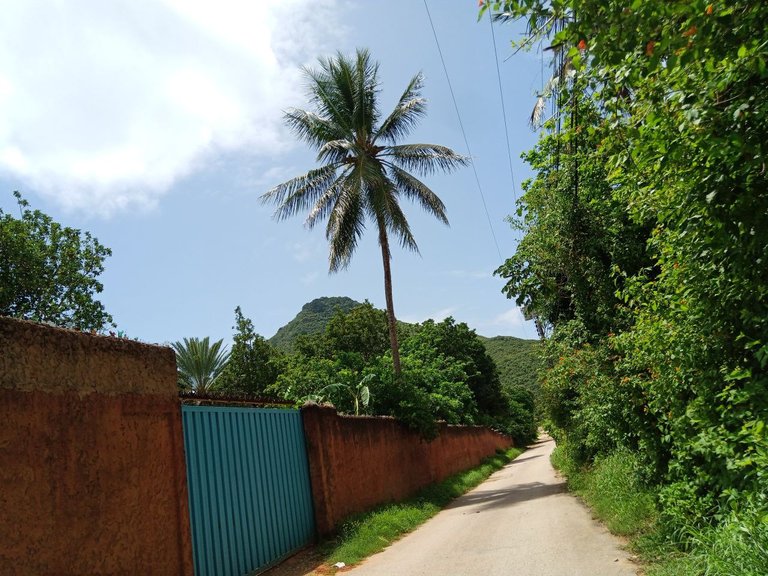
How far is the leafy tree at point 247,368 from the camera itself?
32.6m

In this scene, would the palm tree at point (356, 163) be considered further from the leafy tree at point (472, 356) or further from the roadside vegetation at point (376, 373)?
the leafy tree at point (472, 356)

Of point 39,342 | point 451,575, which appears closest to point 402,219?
point 451,575

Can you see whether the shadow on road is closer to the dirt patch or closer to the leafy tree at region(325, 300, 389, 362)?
the dirt patch

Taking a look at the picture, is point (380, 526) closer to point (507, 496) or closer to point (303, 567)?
point (303, 567)

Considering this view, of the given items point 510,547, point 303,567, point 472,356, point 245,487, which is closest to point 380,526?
point 303,567

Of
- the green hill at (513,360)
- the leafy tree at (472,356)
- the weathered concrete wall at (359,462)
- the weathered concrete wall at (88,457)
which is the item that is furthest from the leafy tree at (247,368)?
the green hill at (513,360)

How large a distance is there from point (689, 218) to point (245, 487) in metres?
5.94

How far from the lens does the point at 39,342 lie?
454 cm

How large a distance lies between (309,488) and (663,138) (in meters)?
7.47

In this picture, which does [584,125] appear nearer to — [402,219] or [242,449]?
[242,449]

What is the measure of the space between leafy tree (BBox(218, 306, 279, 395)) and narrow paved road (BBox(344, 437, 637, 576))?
855 inches

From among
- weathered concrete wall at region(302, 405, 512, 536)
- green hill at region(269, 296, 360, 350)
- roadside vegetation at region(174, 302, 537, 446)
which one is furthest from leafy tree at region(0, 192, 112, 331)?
green hill at region(269, 296, 360, 350)

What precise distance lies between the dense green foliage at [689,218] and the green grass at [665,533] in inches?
2.3

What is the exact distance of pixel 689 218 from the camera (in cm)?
432
